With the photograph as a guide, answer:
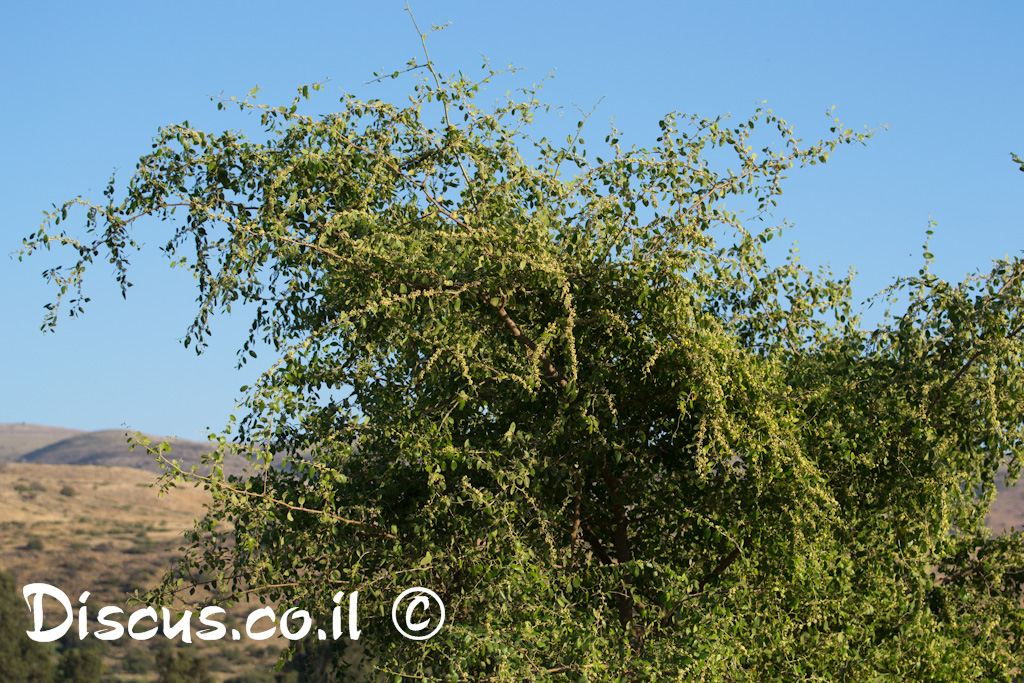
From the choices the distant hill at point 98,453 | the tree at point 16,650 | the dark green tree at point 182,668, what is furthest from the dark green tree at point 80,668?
Result: the distant hill at point 98,453

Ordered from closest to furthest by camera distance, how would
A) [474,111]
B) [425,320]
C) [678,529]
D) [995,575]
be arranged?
[425,320]
[474,111]
[678,529]
[995,575]

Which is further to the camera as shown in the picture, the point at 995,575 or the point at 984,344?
the point at 995,575

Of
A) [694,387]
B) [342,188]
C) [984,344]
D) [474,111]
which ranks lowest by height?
[694,387]

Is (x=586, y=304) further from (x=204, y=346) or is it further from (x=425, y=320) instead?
(x=204, y=346)

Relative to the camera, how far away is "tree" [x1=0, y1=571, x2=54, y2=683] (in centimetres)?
5250

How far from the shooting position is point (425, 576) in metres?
6.48

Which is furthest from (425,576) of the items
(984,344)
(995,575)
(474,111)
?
(995,575)

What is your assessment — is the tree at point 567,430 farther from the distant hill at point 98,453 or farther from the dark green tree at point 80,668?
the distant hill at point 98,453

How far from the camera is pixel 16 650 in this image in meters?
54.6

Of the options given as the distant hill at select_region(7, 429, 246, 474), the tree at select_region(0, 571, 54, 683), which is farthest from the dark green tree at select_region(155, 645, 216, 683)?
the distant hill at select_region(7, 429, 246, 474)

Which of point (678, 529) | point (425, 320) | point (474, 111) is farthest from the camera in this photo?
point (678, 529)

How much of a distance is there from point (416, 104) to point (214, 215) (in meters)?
1.78

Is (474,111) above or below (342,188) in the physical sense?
above
